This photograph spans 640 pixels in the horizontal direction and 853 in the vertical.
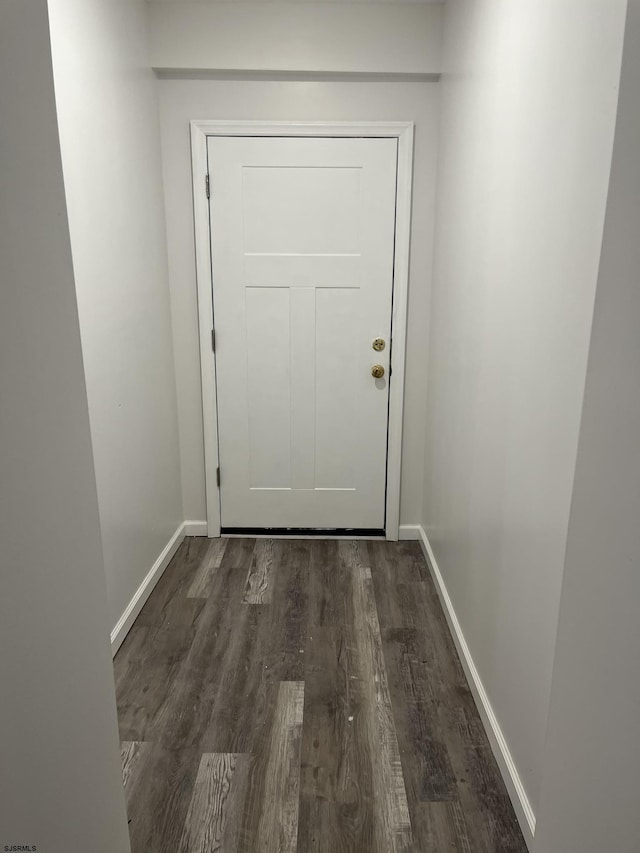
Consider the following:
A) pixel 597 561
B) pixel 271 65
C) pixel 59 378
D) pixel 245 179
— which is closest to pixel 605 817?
pixel 597 561

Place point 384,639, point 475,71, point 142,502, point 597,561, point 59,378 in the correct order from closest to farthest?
1. point 59,378
2. point 597,561
3. point 475,71
4. point 384,639
5. point 142,502

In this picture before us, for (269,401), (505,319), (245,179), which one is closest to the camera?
(505,319)

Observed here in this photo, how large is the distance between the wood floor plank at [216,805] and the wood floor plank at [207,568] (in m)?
0.99

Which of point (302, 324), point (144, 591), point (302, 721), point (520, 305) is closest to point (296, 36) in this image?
point (302, 324)

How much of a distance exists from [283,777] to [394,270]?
219 cm

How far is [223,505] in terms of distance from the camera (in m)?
3.27

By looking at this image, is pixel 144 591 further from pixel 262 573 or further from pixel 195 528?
pixel 195 528

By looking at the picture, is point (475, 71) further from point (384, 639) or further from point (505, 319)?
point (384, 639)

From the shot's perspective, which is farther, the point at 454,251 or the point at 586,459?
the point at 454,251

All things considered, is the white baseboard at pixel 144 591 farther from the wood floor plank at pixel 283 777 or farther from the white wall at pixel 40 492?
the white wall at pixel 40 492

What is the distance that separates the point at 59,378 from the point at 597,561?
1.04m

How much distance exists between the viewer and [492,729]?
1.83m

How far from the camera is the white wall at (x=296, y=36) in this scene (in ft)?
8.65

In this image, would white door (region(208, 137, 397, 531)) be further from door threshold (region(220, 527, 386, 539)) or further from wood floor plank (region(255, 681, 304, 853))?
wood floor plank (region(255, 681, 304, 853))
